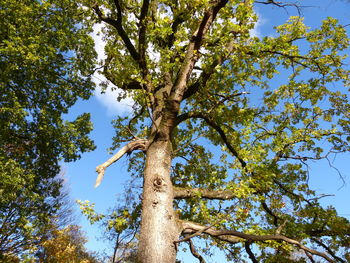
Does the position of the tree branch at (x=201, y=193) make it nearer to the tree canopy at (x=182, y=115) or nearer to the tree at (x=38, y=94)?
the tree canopy at (x=182, y=115)

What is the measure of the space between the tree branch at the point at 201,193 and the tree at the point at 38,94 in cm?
720

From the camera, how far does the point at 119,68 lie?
8.61 meters

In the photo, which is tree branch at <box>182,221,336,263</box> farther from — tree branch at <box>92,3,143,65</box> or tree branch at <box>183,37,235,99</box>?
tree branch at <box>92,3,143,65</box>

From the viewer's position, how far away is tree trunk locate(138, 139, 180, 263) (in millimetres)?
4184

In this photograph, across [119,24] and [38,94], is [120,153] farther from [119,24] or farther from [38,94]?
[38,94]

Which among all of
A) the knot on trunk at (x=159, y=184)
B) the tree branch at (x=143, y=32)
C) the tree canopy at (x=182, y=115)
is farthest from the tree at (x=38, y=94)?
the knot on trunk at (x=159, y=184)

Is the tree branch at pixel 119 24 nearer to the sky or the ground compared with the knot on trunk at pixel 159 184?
nearer to the sky

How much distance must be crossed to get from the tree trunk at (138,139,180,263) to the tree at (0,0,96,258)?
269 inches

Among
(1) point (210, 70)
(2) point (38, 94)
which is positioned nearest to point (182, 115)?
(1) point (210, 70)

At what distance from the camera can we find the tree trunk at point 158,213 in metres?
4.18

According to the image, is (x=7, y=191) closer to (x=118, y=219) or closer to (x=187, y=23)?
(x=118, y=219)

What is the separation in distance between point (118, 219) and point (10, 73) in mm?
9434

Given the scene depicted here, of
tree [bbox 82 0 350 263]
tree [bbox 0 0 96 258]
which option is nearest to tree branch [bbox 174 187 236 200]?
tree [bbox 82 0 350 263]

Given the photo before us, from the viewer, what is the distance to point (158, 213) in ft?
15.1
